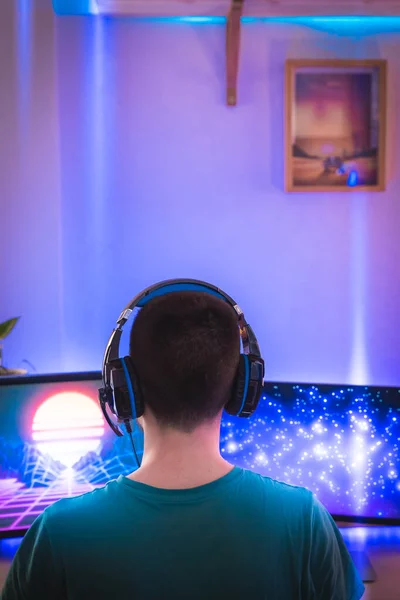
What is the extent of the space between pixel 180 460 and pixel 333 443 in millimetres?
672

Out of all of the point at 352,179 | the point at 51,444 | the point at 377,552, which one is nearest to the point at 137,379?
the point at 51,444

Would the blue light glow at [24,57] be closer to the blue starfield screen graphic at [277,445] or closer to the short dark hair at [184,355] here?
the blue starfield screen graphic at [277,445]

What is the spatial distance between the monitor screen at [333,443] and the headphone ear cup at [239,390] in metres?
0.51

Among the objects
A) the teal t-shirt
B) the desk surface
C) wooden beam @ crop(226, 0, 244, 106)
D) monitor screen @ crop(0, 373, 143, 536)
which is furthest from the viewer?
wooden beam @ crop(226, 0, 244, 106)

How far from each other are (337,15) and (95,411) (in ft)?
4.70

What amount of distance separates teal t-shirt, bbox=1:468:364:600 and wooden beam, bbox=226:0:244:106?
141 cm

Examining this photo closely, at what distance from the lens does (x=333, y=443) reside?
1296 millimetres

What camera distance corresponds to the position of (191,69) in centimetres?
183

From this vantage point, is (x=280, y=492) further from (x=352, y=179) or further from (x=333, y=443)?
(x=352, y=179)

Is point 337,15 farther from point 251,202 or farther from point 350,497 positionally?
point 350,497

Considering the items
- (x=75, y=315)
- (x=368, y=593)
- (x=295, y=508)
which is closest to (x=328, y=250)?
(x=75, y=315)

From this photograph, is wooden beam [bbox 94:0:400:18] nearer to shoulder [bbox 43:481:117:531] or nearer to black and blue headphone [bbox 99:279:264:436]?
black and blue headphone [bbox 99:279:264:436]

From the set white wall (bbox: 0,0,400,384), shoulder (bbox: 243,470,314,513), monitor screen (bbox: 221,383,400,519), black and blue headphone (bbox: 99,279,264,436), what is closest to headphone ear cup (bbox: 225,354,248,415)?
black and blue headphone (bbox: 99,279,264,436)

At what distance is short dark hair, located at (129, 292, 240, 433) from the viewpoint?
705mm
